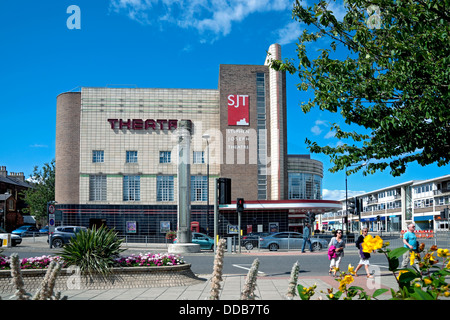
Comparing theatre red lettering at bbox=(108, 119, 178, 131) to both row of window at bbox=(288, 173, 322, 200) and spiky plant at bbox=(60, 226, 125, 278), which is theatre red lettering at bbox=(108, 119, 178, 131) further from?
spiky plant at bbox=(60, 226, 125, 278)

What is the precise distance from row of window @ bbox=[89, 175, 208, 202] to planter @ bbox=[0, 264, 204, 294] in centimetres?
3593

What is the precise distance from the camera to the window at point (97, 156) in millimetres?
48219

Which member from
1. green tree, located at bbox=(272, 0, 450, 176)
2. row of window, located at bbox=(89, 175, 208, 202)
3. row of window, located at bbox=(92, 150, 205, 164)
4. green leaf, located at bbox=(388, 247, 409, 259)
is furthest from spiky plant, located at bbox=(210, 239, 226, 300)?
row of window, located at bbox=(92, 150, 205, 164)

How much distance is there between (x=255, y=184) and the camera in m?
46.8

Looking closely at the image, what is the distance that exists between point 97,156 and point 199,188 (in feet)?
41.0

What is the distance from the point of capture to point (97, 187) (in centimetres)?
4803

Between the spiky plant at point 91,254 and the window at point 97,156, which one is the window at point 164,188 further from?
the spiky plant at point 91,254

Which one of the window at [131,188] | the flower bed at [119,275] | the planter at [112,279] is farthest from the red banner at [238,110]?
the planter at [112,279]

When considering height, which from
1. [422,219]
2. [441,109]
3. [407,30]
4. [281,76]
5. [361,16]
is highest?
[281,76]

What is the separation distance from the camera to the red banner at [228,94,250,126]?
154 ft
